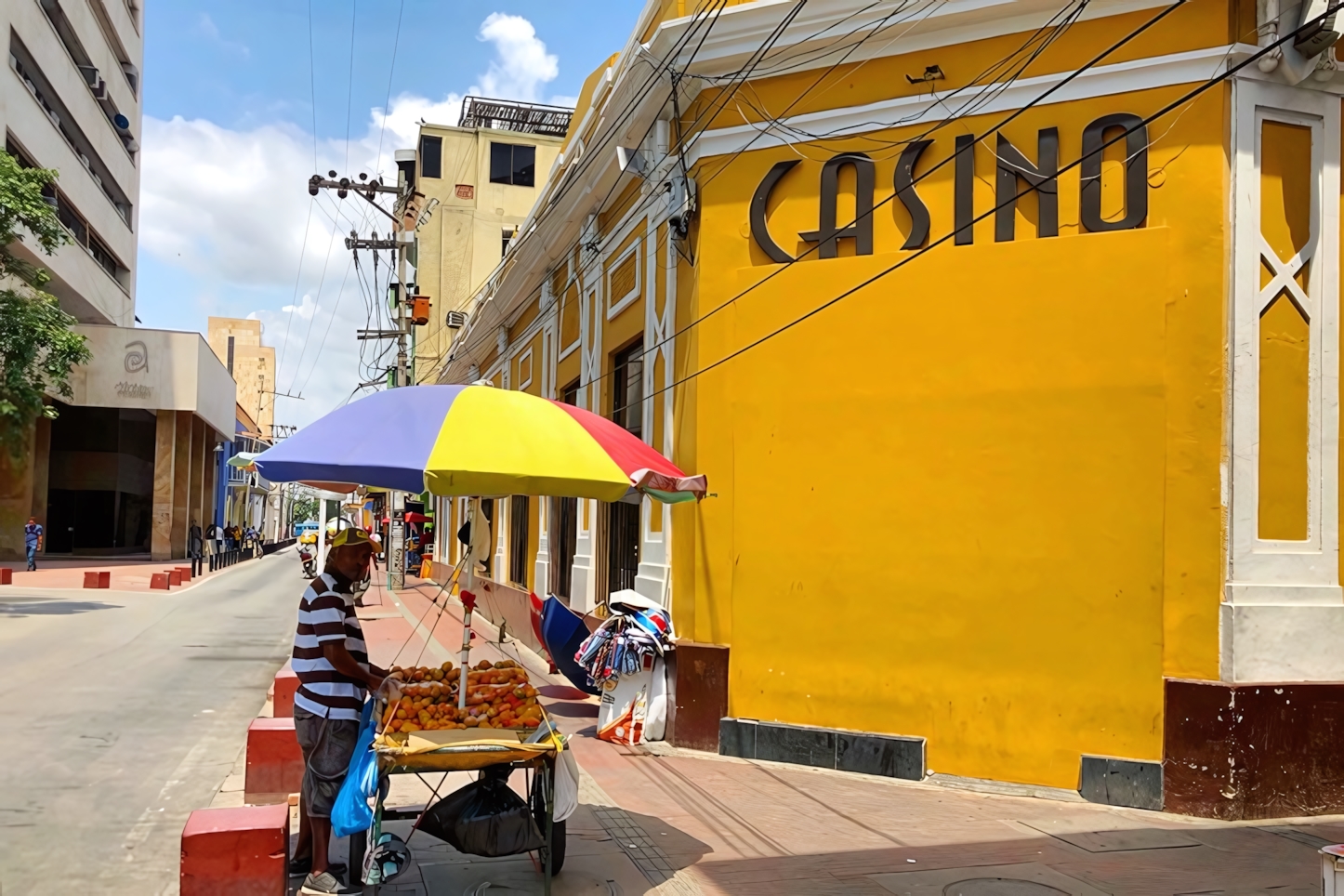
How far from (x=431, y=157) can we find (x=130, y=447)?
1884 centimetres

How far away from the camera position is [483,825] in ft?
17.1

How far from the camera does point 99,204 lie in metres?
39.3

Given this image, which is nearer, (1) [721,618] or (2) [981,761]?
(2) [981,761]

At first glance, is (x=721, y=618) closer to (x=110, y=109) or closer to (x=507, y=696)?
(x=507, y=696)

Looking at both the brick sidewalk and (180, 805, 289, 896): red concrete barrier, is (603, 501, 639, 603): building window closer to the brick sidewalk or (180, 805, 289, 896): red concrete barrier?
(180, 805, 289, 896): red concrete barrier

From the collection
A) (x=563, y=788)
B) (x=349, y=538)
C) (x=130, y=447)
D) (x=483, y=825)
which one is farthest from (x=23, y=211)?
(x=130, y=447)

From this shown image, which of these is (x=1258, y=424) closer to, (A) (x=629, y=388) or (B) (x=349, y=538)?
(B) (x=349, y=538)

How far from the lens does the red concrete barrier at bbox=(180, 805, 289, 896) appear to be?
185 inches

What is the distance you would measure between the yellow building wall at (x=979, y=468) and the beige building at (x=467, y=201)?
3371 cm

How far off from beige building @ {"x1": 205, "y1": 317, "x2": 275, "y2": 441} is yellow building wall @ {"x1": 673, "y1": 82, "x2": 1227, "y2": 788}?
415 ft

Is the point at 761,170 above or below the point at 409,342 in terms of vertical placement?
below

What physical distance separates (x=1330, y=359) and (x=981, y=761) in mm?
3889

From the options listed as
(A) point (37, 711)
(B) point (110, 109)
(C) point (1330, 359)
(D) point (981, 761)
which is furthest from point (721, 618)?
(B) point (110, 109)

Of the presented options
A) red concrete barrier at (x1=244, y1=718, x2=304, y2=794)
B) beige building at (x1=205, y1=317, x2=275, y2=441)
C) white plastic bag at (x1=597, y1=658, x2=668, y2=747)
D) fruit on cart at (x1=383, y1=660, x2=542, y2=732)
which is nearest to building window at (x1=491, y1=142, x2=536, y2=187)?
white plastic bag at (x1=597, y1=658, x2=668, y2=747)
